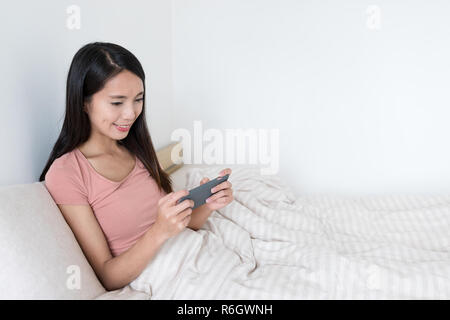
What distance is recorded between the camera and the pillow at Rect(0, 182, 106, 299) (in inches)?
34.3

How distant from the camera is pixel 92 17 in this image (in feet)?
4.99

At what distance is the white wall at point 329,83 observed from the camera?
2.21m

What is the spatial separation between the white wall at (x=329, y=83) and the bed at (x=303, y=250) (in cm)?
52

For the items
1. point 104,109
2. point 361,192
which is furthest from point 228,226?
point 361,192

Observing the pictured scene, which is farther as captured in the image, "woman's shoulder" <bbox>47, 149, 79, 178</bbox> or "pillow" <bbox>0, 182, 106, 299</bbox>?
"woman's shoulder" <bbox>47, 149, 79, 178</bbox>

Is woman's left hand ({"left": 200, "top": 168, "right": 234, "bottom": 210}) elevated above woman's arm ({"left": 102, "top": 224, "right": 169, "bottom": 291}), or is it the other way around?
woman's left hand ({"left": 200, "top": 168, "right": 234, "bottom": 210})

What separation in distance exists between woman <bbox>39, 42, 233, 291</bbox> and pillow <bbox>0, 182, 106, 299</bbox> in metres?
0.05

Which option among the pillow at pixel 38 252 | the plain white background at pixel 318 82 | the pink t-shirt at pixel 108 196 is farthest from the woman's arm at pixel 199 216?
the plain white background at pixel 318 82

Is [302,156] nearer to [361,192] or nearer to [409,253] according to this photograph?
[361,192]

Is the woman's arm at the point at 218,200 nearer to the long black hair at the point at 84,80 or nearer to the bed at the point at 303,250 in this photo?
the bed at the point at 303,250

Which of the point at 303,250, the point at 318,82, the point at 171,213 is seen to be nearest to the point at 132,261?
the point at 171,213

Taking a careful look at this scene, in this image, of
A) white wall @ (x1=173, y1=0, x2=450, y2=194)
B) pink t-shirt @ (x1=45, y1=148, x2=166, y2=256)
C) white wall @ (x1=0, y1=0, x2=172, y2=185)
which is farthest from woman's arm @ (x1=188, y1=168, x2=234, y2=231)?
white wall @ (x1=173, y1=0, x2=450, y2=194)

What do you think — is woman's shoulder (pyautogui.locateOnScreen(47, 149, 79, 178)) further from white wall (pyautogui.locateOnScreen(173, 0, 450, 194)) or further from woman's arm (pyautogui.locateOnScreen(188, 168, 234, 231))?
white wall (pyautogui.locateOnScreen(173, 0, 450, 194))

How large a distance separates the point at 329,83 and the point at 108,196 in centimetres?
149
